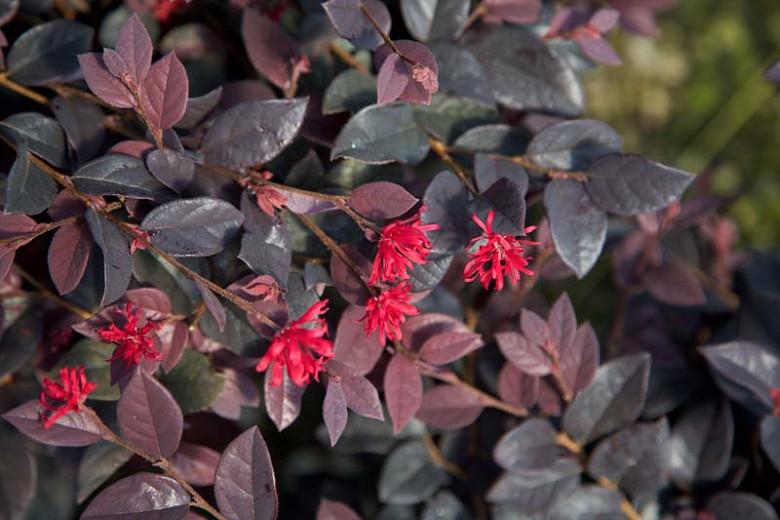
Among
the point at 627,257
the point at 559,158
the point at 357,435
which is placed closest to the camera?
the point at 559,158

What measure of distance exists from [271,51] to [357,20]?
0.47ft

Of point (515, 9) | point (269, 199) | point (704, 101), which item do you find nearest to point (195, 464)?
point (269, 199)

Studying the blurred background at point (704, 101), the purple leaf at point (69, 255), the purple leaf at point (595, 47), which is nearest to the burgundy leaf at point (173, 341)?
A: the purple leaf at point (69, 255)

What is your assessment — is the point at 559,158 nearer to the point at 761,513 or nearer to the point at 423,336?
the point at 423,336

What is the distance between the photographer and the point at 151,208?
71 cm

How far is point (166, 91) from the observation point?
0.71 metres

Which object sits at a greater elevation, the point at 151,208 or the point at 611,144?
the point at 611,144

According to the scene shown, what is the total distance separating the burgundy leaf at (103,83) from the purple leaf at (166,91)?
0.02 metres

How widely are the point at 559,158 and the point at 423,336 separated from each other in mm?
238

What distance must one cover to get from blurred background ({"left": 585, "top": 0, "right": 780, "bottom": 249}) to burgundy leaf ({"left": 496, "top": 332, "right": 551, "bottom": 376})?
1.27 m

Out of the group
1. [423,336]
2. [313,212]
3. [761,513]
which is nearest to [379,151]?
[313,212]

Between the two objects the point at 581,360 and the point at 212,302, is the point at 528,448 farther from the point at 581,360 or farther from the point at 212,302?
the point at 212,302

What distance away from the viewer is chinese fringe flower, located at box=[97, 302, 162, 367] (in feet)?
2.23

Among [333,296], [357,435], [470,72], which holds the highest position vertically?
[470,72]
